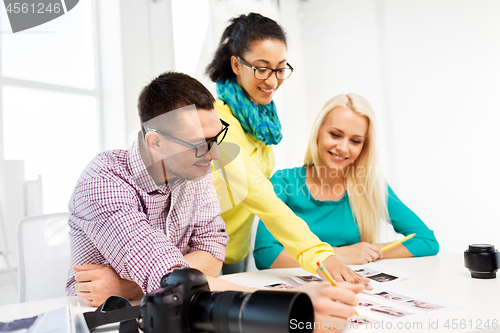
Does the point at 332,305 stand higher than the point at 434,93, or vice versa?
the point at 434,93

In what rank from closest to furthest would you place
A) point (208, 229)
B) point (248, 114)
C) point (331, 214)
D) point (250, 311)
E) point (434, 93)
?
point (250, 311) < point (208, 229) < point (248, 114) < point (331, 214) < point (434, 93)

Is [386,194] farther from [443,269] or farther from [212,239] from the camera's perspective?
[212,239]

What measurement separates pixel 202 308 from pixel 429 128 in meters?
2.60

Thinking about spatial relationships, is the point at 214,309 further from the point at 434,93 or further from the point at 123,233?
the point at 434,93

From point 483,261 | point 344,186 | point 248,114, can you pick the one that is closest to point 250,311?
point 483,261

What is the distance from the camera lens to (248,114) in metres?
1.48

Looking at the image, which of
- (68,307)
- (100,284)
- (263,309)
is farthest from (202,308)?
(100,284)

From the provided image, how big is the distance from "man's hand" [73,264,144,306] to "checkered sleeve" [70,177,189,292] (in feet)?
0.09

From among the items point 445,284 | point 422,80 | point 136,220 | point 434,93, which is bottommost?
point 445,284

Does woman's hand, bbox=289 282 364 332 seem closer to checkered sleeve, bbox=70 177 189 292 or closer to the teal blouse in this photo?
checkered sleeve, bbox=70 177 189 292

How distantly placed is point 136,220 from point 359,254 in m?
0.79

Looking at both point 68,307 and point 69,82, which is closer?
point 68,307

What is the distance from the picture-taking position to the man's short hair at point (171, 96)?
3.64ft

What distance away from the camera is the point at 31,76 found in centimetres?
223
